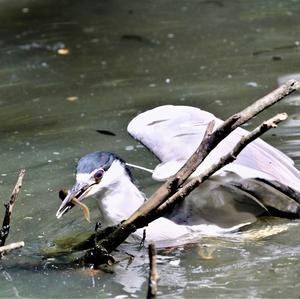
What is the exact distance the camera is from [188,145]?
5418 millimetres

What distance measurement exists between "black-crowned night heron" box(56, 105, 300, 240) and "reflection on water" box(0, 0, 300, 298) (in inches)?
6.3

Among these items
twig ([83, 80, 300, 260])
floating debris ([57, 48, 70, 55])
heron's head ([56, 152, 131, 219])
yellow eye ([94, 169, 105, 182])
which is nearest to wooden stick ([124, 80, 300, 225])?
twig ([83, 80, 300, 260])

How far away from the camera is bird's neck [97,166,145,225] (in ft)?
17.0

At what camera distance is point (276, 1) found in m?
10.4

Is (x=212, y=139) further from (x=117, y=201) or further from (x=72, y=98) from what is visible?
(x=72, y=98)

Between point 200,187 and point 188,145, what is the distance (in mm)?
296

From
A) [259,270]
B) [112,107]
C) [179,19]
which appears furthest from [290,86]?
[179,19]

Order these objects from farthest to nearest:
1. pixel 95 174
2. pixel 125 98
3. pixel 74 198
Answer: pixel 125 98, pixel 95 174, pixel 74 198

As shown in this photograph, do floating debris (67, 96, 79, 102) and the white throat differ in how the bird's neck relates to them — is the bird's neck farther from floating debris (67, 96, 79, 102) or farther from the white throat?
floating debris (67, 96, 79, 102)

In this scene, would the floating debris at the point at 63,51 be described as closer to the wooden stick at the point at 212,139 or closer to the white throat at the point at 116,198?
the white throat at the point at 116,198

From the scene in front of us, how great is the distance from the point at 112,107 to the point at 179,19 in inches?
116

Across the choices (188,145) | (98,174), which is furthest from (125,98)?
(98,174)

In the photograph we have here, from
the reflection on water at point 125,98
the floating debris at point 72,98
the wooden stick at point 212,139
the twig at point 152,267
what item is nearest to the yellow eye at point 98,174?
the reflection on water at point 125,98

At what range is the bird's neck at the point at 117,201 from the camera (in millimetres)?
5176
